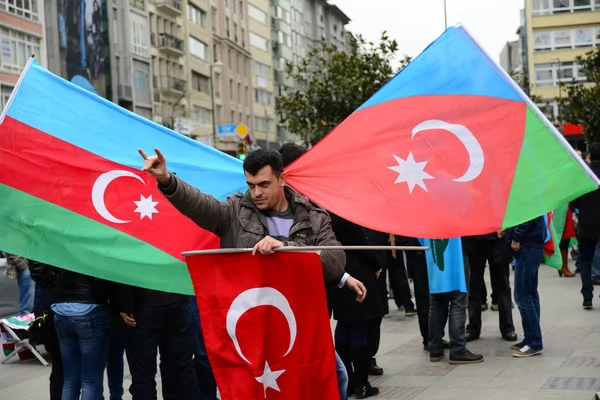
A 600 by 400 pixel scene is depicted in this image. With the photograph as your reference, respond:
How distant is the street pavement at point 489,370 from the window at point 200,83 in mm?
59684

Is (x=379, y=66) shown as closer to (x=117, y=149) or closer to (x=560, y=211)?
(x=560, y=211)

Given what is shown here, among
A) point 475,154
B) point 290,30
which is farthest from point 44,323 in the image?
point 290,30

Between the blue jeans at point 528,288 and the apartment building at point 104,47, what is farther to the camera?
the apartment building at point 104,47

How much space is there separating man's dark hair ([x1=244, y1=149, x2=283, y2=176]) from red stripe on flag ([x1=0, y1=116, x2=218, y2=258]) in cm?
163

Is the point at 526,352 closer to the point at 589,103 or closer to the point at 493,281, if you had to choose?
the point at 493,281

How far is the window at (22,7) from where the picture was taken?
43.6m

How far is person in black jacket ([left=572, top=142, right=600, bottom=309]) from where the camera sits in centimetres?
1301

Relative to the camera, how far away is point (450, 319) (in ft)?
31.6

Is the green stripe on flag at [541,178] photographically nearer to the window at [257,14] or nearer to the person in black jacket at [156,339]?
the person in black jacket at [156,339]

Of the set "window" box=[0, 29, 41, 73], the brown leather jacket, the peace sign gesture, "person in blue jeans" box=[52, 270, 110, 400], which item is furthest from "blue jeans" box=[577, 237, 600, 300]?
"window" box=[0, 29, 41, 73]

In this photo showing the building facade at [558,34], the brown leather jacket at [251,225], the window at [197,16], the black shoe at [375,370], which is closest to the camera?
the brown leather jacket at [251,225]

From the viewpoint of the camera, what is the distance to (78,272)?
671 centimetres

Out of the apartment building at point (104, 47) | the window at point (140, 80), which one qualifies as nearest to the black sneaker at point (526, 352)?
the apartment building at point (104, 47)

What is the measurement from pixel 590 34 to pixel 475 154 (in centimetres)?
8372
